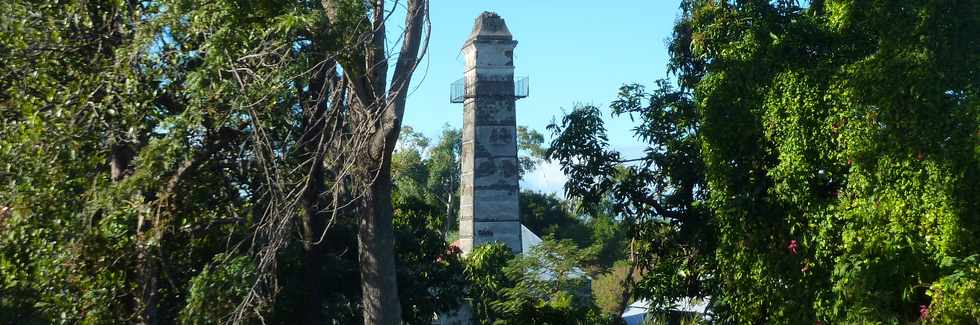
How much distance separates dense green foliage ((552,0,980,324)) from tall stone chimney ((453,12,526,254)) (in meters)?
9.91

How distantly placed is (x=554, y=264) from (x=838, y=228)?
149 inches

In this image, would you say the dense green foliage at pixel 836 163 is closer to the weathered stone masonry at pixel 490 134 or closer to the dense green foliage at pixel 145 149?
the dense green foliage at pixel 145 149

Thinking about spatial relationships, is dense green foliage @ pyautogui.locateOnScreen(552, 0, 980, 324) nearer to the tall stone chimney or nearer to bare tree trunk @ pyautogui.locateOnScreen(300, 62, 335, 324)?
bare tree trunk @ pyautogui.locateOnScreen(300, 62, 335, 324)

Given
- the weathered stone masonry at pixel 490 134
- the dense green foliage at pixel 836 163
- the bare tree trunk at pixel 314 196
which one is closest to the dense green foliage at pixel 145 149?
the bare tree trunk at pixel 314 196

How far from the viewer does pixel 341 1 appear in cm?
845

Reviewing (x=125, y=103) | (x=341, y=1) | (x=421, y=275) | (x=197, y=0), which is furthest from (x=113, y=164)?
(x=421, y=275)

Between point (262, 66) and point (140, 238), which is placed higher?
point (262, 66)

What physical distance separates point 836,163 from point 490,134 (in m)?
12.3

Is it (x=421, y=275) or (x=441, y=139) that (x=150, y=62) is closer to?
(x=421, y=275)

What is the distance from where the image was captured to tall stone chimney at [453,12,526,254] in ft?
70.3

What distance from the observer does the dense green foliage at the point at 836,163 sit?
8.82 m

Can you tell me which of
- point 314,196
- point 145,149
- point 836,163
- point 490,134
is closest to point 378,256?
point 314,196

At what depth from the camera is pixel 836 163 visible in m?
9.58

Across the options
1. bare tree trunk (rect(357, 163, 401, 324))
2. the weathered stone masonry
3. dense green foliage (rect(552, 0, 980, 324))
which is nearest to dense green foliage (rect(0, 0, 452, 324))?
bare tree trunk (rect(357, 163, 401, 324))
